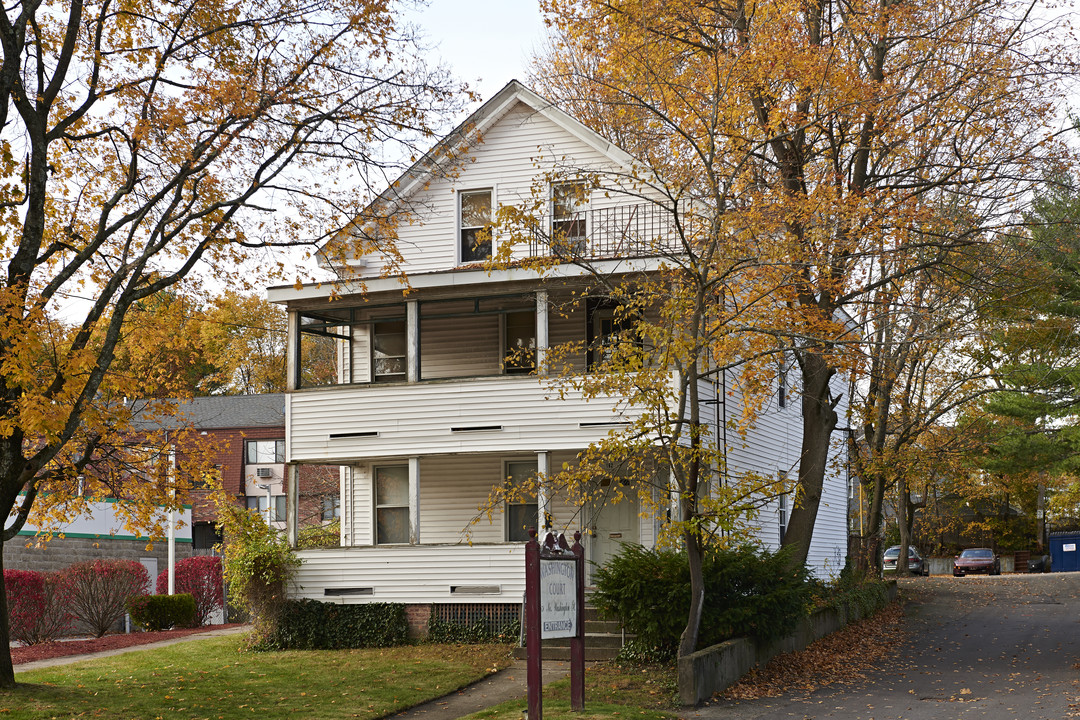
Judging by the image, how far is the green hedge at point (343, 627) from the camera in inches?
764

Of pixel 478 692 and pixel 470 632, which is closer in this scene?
pixel 478 692

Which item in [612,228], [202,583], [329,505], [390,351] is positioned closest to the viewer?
[612,228]

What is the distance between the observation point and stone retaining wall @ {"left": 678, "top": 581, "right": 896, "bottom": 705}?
12.9 metres

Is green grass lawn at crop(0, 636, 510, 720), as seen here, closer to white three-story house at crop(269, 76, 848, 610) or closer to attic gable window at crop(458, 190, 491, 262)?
white three-story house at crop(269, 76, 848, 610)

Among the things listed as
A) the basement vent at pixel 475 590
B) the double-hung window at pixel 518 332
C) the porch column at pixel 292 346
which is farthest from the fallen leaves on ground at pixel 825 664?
the porch column at pixel 292 346

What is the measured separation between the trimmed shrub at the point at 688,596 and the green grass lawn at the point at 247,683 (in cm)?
255

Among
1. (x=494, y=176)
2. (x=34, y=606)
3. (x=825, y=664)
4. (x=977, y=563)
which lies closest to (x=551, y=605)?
(x=825, y=664)

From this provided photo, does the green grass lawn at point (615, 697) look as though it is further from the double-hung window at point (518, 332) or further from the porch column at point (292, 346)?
the porch column at point (292, 346)

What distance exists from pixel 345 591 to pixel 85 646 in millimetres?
5698

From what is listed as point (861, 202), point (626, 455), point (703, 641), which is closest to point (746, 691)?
point (703, 641)

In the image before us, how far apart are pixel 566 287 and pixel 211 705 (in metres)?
10.2

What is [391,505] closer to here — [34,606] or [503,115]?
[34,606]

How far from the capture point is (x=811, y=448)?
20.1 meters

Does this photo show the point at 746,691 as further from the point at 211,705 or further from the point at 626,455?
the point at 211,705
